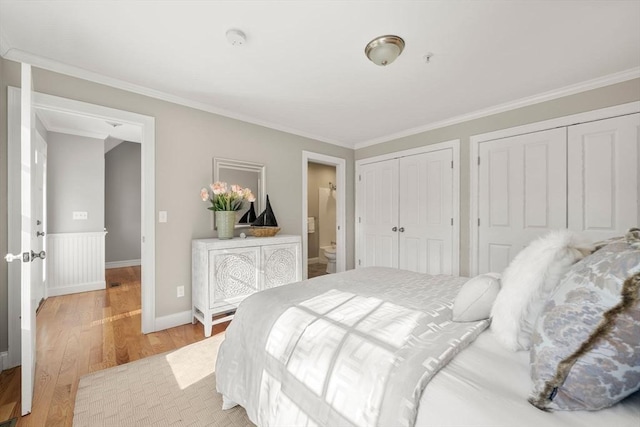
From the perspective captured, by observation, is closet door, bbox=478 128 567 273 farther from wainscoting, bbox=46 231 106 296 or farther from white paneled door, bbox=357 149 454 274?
wainscoting, bbox=46 231 106 296

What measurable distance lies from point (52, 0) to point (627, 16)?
11.1ft

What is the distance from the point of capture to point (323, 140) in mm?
4121

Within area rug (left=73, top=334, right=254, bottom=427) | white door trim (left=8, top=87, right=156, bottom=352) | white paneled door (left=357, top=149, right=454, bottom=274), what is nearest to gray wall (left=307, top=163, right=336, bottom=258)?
white paneled door (left=357, top=149, right=454, bottom=274)

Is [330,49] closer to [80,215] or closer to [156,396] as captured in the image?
[156,396]

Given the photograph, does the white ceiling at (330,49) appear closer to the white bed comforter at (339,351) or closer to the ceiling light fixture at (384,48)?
the ceiling light fixture at (384,48)

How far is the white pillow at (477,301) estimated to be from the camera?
1.15 metres

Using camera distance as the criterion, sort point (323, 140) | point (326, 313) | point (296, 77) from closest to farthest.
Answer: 1. point (326, 313)
2. point (296, 77)
3. point (323, 140)

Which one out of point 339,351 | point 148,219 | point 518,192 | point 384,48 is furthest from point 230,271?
point 518,192

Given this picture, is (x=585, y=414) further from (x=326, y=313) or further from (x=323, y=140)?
(x=323, y=140)

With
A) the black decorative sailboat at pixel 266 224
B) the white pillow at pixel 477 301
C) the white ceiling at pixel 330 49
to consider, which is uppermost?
the white ceiling at pixel 330 49

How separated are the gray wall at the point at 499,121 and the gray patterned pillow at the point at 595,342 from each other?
103 inches

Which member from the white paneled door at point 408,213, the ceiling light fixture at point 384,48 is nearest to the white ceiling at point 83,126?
the ceiling light fixture at point 384,48

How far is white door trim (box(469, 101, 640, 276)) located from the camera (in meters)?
2.34

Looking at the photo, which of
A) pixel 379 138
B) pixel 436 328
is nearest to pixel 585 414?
pixel 436 328
